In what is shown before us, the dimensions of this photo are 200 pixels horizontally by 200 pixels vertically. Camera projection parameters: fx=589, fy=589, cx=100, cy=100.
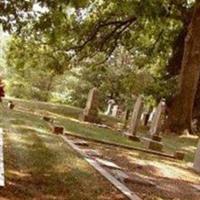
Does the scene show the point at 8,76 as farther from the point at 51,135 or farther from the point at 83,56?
the point at 51,135

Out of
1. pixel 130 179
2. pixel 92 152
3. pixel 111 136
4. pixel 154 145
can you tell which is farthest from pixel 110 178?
pixel 111 136

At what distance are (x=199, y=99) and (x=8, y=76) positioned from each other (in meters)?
18.6

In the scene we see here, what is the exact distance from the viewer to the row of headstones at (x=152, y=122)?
733 inches

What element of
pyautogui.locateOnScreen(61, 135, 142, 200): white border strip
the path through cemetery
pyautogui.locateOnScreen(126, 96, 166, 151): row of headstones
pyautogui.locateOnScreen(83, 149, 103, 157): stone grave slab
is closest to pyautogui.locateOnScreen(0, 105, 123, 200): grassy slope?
the path through cemetery

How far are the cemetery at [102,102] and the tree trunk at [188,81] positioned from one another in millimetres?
45

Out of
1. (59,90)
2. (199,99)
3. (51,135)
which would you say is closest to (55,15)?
(51,135)

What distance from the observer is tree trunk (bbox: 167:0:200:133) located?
26.1m

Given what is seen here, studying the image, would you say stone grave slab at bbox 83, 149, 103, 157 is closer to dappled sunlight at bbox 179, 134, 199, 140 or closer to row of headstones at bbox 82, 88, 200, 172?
row of headstones at bbox 82, 88, 200, 172

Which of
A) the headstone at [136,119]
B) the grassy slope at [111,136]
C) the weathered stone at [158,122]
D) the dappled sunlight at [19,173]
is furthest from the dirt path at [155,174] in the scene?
the headstone at [136,119]

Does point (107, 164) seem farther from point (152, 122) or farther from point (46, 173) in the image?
point (152, 122)

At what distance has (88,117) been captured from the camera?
2525 centimetres

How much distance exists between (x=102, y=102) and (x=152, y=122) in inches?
696

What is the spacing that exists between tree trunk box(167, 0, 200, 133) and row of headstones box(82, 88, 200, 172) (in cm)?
353

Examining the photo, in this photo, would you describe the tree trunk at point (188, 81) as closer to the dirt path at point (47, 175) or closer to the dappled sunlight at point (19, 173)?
the dirt path at point (47, 175)
